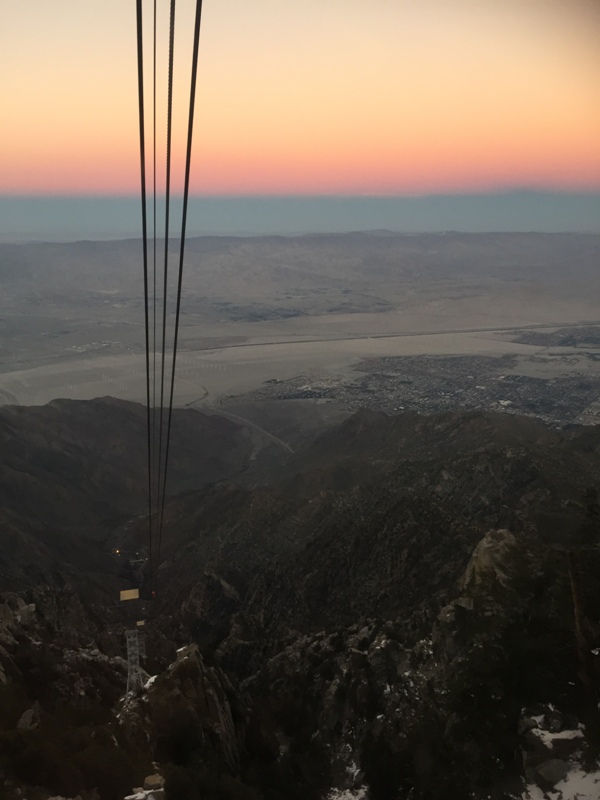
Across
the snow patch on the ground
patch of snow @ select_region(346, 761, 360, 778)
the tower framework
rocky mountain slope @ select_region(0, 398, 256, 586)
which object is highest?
the snow patch on the ground

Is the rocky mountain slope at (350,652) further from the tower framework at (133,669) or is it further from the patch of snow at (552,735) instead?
the tower framework at (133,669)

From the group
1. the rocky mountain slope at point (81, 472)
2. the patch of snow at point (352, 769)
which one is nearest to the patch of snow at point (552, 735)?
the patch of snow at point (352, 769)

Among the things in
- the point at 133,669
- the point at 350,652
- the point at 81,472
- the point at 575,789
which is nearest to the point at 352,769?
the point at 350,652

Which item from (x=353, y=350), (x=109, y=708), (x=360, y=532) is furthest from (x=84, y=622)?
(x=353, y=350)

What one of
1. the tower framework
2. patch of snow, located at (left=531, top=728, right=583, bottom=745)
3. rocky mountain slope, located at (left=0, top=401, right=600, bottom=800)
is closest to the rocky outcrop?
rocky mountain slope, located at (left=0, top=401, right=600, bottom=800)

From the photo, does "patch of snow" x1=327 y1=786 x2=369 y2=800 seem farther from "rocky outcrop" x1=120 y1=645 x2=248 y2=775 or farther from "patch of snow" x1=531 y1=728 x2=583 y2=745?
"patch of snow" x1=531 y1=728 x2=583 y2=745

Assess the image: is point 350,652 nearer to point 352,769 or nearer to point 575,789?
point 352,769

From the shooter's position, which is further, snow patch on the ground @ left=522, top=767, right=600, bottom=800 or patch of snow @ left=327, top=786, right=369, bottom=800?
patch of snow @ left=327, top=786, right=369, bottom=800

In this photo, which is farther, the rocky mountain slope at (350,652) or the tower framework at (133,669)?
the tower framework at (133,669)

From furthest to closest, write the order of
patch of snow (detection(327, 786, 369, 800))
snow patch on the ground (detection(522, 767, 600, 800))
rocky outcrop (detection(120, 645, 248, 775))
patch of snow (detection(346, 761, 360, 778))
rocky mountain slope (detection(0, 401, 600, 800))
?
1. patch of snow (detection(346, 761, 360, 778))
2. rocky outcrop (detection(120, 645, 248, 775))
3. patch of snow (detection(327, 786, 369, 800))
4. rocky mountain slope (detection(0, 401, 600, 800))
5. snow patch on the ground (detection(522, 767, 600, 800))
